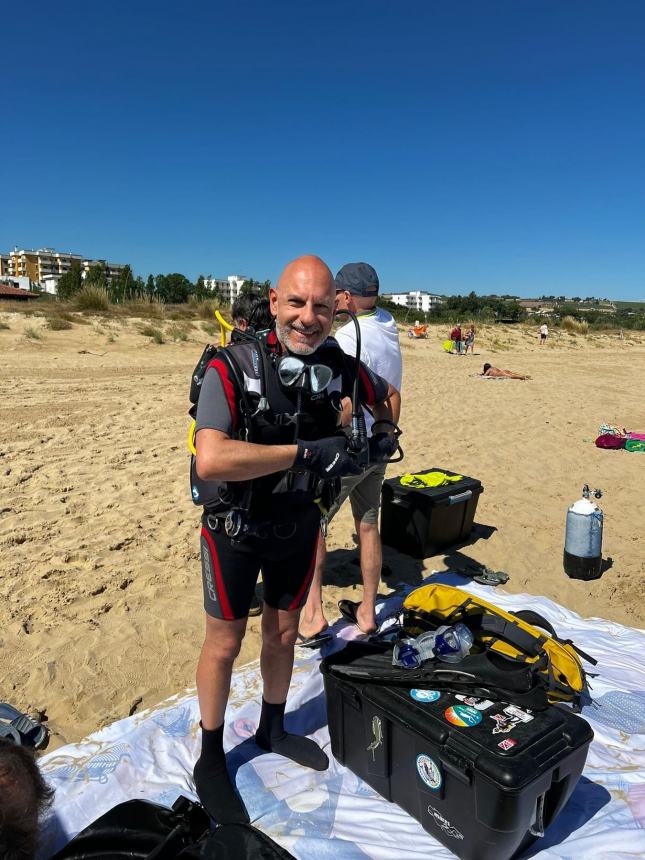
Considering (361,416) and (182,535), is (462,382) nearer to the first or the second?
(182,535)

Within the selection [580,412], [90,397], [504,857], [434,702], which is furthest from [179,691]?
[580,412]

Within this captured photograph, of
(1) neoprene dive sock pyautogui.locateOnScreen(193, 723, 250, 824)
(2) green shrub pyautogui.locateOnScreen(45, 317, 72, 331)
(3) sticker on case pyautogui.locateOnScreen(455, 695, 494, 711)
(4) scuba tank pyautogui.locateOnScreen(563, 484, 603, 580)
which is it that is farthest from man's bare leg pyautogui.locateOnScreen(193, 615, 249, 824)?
(2) green shrub pyautogui.locateOnScreen(45, 317, 72, 331)

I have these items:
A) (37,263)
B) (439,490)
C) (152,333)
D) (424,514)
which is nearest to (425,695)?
(424,514)

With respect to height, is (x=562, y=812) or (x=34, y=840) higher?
(x=34, y=840)

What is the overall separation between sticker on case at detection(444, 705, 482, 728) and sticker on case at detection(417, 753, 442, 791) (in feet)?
0.49

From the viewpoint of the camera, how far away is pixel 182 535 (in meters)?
4.88

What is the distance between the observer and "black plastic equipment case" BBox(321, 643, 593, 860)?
1.80m

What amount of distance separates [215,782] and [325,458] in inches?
54.3

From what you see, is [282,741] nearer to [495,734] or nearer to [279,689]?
[279,689]

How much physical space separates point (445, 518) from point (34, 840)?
3.79 metres

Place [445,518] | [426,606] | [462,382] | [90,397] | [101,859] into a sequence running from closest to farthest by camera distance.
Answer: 1. [101,859]
2. [426,606]
3. [445,518]
4. [90,397]
5. [462,382]

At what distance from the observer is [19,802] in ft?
4.48

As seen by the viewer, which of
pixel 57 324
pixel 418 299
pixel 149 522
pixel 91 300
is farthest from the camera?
pixel 418 299

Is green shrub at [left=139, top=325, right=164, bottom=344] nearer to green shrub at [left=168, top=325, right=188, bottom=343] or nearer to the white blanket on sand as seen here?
green shrub at [left=168, top=325, right=188, bottom=343]
